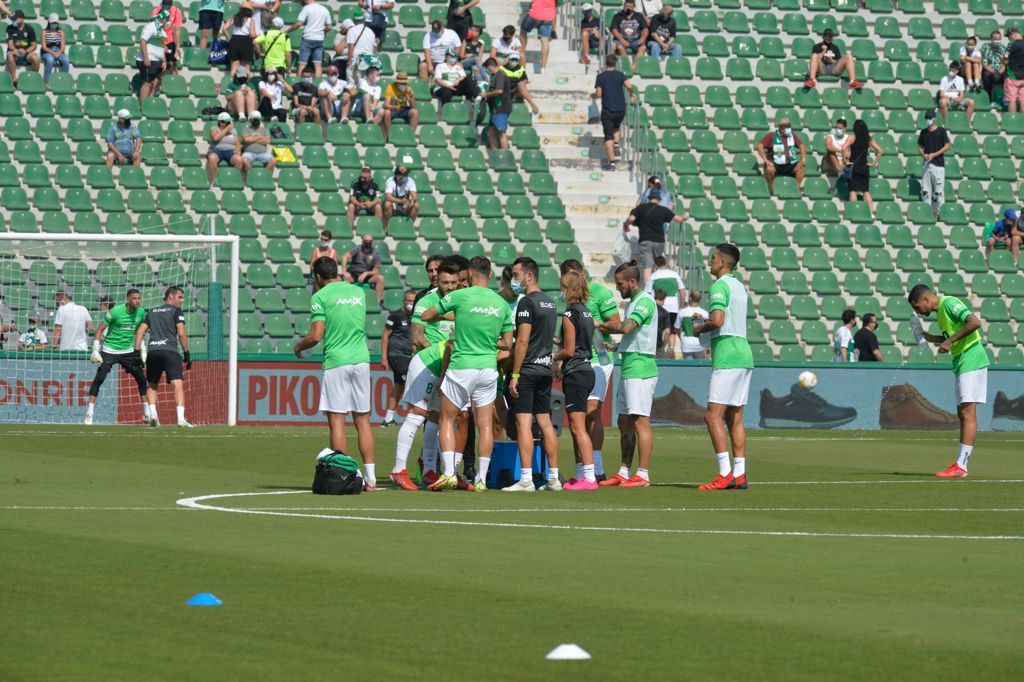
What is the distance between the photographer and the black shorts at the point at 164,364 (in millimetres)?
26438

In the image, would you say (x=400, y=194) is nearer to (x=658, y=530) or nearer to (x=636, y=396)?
(x=636, y=396)

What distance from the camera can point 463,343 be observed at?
15852 millimetres

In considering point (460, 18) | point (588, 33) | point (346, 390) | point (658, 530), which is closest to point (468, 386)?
point (346, 390)

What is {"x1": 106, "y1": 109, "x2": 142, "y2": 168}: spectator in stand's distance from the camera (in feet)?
105

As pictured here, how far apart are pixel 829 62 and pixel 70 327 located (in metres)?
18.0

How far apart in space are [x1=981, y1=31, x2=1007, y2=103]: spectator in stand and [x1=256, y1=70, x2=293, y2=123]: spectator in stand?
1565cm

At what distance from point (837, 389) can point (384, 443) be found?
9903mm

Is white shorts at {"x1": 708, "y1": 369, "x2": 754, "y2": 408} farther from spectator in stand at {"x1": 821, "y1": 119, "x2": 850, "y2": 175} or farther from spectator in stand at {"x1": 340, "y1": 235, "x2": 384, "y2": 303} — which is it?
spectator in stand at {"x1": 821, "y1": 119, "x2": 850, "y2": 175}

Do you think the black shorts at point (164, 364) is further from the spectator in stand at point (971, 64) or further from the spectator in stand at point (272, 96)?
the spectator in stand at point (971, 64)

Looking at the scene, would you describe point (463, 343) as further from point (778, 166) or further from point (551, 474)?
point (778, 166)

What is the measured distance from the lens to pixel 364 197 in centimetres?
3216

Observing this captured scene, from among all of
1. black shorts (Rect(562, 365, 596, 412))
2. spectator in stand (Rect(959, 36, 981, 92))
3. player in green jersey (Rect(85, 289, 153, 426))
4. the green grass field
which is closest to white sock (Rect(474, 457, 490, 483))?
the green grass field

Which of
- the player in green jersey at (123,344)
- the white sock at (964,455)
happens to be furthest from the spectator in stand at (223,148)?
the white sock at (964,455)

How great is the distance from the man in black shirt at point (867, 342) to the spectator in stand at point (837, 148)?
18.4 ft
